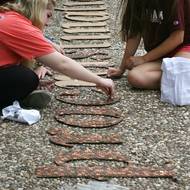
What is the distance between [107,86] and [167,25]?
0.73 m

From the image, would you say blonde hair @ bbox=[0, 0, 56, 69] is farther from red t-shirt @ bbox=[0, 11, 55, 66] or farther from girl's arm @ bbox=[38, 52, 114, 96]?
girl's arm @ bbox=[38, 52, 114, 96]

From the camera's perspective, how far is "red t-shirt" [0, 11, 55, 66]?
3426 millimetres

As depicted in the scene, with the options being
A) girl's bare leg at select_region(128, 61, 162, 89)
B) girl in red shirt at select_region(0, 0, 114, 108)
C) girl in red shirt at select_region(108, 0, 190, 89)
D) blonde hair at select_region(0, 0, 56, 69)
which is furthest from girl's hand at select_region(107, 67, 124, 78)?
blonde hair at select_region(0, 0, 56, 69)

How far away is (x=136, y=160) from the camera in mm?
3047

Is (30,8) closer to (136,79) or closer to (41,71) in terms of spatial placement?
(41,71)

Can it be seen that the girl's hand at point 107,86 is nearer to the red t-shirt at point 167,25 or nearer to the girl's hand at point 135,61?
the girl's hand at point 135,61

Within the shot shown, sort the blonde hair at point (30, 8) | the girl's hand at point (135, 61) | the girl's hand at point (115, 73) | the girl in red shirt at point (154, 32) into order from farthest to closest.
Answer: the girl's hand at point (115, 73), the girl's hand at point (135, 61), the girl in red shirt at point (154, 32), the blonde hair at point (30, 8)

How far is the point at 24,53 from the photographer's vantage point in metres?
3.47

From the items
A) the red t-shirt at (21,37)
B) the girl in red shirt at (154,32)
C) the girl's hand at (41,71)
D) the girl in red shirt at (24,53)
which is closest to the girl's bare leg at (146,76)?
the girl in red shirt at (154,32)

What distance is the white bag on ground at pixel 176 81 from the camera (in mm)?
3822

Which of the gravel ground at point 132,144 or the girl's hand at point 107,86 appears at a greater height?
the girl's hand at point 107,86

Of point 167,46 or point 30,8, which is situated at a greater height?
point 30,8

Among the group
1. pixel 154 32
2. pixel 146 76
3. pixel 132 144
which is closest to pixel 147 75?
pixel 146 76

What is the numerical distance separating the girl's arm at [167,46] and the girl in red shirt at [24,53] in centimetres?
57
